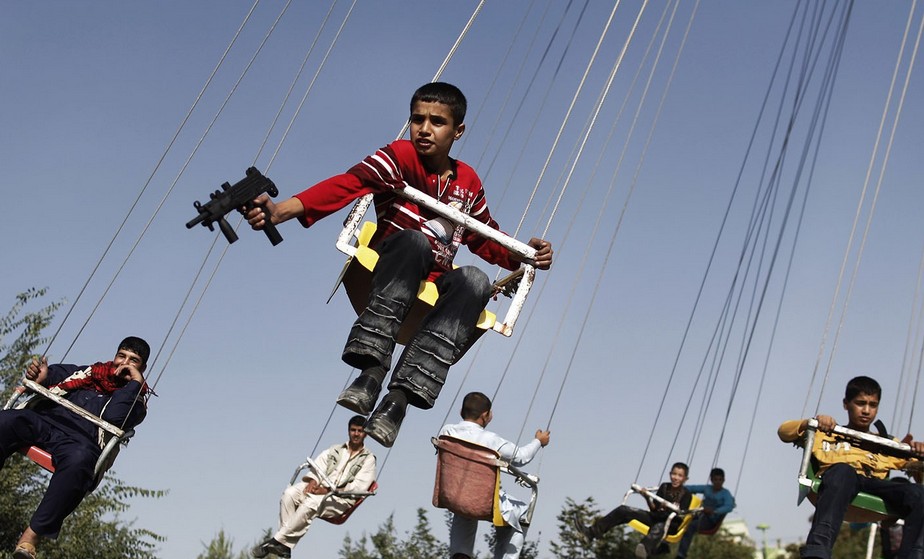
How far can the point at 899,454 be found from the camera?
23.8 feet

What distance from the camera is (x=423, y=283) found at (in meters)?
6.37

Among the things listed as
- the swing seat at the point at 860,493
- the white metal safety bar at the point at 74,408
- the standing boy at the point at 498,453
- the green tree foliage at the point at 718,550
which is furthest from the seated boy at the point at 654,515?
the green tree foliage at the point at 718,550

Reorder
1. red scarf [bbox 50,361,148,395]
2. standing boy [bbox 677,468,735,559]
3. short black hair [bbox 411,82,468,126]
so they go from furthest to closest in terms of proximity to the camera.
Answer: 1. standing boy [bbox 677,468,735,559]
2. red scarf [bbox 50,361,148,395]
3. short black hair [bbox 411,82,468,126]

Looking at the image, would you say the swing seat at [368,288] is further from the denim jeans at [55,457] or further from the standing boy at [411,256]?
the denim jeans at [55,457]

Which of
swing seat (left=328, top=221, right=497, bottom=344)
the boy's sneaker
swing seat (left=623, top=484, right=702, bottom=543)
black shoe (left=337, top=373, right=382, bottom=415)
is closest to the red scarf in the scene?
the boy's sneaker

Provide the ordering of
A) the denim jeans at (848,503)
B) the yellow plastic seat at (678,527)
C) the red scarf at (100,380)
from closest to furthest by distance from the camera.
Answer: the denim jeans at (848,503), the red scarf at (100,380), the yellow plastic seat at (678,527)

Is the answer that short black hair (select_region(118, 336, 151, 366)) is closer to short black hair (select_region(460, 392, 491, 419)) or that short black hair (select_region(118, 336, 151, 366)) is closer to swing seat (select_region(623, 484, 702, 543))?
short black hair (select_region(460, 392, 491, 419))

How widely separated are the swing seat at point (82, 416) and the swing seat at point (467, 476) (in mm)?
2283

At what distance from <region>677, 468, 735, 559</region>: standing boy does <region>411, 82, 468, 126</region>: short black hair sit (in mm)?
6827

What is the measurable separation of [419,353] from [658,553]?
20.8 ft

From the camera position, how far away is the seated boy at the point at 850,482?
7031mm

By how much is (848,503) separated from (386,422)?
9.81 ft

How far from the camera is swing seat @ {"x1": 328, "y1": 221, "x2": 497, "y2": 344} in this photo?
6.21 metres

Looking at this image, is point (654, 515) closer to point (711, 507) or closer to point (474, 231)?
point (711, 507)
